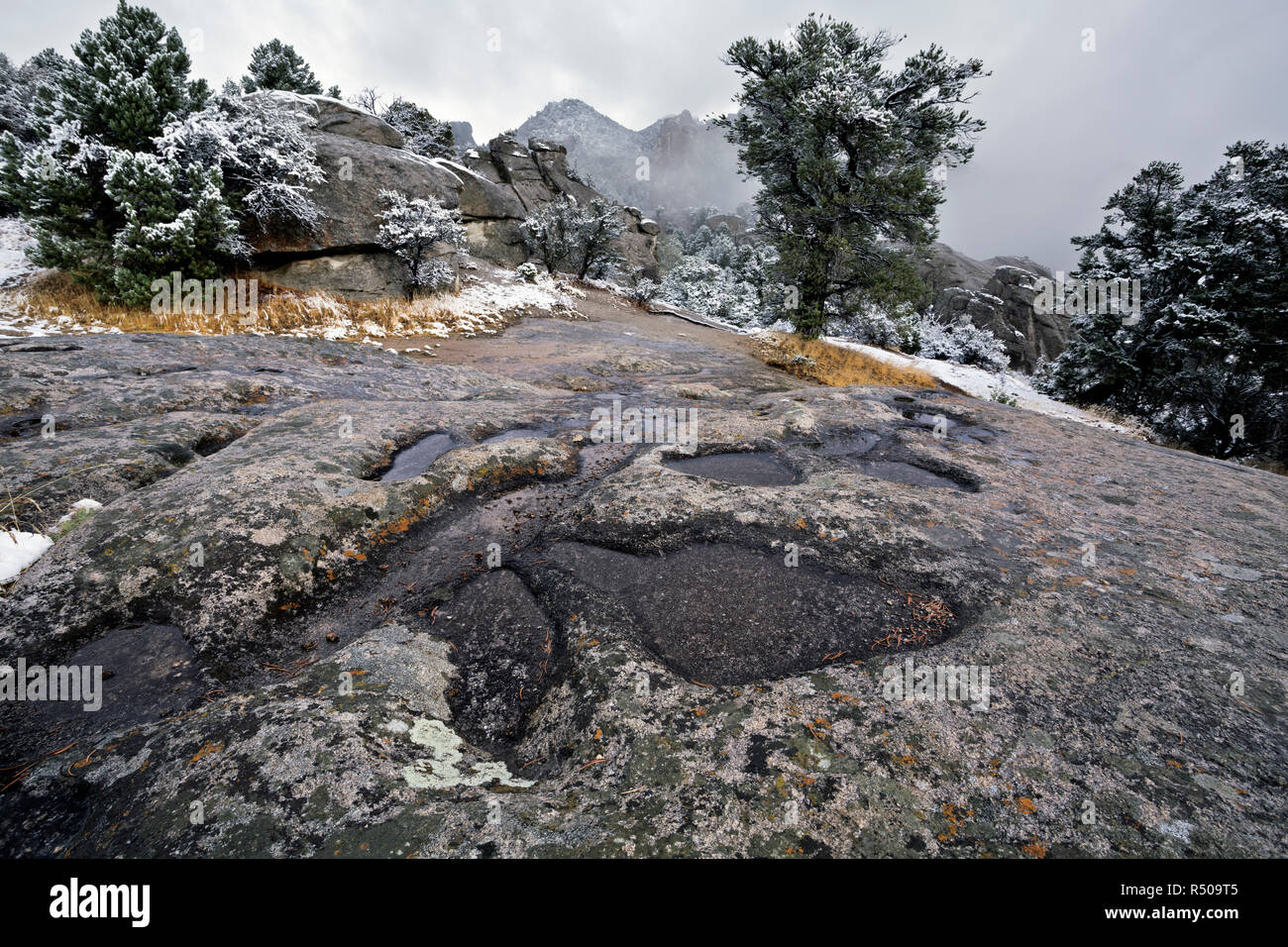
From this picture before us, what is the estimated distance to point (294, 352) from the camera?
29.5 feet

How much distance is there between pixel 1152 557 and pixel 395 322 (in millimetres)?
16637

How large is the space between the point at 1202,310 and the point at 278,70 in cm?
4143

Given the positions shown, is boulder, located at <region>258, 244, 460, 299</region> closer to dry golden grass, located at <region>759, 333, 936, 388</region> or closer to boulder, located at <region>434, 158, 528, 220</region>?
boulder, located at <region>434, 158, 528, 220</region>

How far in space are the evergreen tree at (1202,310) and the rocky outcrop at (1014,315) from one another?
17.9 meters

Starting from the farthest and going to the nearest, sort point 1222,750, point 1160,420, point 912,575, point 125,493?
point 1160,420, point 125,493, point 912,575, point 1222,750

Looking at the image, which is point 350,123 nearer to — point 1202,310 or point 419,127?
point 419,127

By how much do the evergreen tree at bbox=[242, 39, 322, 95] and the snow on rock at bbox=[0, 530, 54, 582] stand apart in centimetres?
3381

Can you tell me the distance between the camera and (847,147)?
50.9 ft

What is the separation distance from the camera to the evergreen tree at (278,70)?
25594 millimetres

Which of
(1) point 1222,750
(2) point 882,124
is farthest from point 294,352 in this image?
(2) point 882,124

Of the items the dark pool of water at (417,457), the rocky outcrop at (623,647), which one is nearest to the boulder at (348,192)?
the rocky outcrop at (623,647)

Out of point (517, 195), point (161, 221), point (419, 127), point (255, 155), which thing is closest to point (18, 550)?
point (161, 221)

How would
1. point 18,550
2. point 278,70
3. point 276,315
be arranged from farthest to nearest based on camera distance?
point 278,70 → point 276,315 → point 18,550
